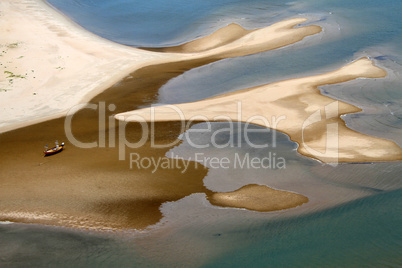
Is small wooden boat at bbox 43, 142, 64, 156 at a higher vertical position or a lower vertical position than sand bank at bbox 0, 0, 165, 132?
lower

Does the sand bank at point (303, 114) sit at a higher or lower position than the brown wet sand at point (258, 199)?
higher

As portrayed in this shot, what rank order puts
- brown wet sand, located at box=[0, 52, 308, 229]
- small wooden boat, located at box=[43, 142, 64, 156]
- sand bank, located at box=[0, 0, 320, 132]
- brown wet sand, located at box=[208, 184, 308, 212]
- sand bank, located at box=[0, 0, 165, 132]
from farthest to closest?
sand bank, located at box=[0, 0, 320, 132], sand bank, located at box=[0, 0, 165, 132], small wooden boat, located at box=[43, 142, 64, 156], brown wet sand, located at box=[208, 184, 308, 212], brown wet sand, located at box=[0, 52, 308, 229]

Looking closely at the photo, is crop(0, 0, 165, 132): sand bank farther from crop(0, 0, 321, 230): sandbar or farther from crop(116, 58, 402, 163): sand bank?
crop(116, 58, 402, 163): sand bank

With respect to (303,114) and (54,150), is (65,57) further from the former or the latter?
(303,114)

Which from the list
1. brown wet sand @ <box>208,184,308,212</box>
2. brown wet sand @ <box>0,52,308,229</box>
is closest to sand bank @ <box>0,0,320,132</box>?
brown wet sand @ <box>0,52,308,229</box>

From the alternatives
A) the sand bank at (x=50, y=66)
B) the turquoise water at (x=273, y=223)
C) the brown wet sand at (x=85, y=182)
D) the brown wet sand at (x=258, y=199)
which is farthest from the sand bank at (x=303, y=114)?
the sand bank at (x=50, y=66)

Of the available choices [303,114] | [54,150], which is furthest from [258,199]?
[54,150]

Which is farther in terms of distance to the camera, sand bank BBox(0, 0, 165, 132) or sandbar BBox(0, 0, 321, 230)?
sand bank BBox(0, 0, 165, 132)

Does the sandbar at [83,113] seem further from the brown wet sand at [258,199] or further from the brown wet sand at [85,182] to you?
the brown wet sand at [258,199]
